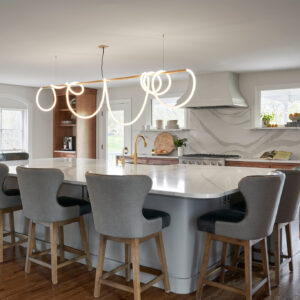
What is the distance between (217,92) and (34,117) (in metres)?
4.16

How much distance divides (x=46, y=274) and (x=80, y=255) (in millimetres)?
A: 326

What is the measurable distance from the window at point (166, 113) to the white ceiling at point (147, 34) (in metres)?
1.62

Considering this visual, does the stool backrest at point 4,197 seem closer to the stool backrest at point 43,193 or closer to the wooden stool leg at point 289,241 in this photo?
the stool backrest at point 43,193

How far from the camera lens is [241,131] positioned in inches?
268

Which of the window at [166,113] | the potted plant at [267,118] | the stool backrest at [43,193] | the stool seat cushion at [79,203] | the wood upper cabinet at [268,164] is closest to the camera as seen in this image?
the stool backrest at [43,193]

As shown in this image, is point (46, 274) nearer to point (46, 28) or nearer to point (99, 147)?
point (46, 28)

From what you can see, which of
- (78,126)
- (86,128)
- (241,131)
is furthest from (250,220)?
(86,128)

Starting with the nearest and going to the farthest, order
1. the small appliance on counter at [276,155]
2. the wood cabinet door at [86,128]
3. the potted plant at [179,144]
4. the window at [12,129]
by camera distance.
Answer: the small appliance on counter at [276,155], the potted plant at [179,144], the window at [12,129], the wood cabinet door at [86,128]

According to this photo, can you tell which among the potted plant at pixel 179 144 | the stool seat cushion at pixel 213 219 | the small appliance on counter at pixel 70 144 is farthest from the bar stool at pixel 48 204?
the small appliance on counter at pixel 70 144

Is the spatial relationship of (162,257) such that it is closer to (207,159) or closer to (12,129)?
(207,159)

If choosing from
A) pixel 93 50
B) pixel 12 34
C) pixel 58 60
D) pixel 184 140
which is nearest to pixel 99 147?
pixel 184 140

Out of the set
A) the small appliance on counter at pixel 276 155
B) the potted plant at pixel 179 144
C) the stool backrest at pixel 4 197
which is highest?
the potted plant at pixel 179 144

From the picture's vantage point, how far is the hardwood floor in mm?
2879

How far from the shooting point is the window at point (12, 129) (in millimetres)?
8078
